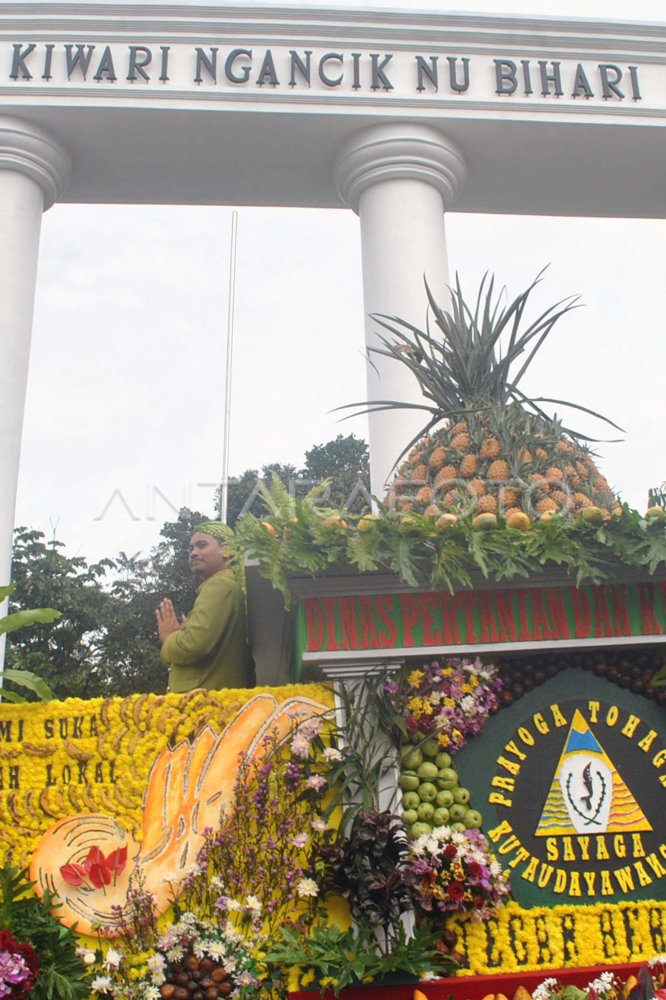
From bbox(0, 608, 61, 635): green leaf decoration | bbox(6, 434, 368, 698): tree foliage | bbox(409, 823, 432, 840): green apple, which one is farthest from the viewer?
bbox(6, 434, 368, 698): tree foliage

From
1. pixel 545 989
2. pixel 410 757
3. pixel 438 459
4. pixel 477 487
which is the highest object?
pixel 438 459

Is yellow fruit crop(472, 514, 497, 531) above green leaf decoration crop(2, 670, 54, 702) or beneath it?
above

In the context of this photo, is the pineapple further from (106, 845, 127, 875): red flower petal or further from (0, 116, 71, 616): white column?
(0, 116, 71, 616): white column

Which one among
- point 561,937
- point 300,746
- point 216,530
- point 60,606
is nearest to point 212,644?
point 216,530

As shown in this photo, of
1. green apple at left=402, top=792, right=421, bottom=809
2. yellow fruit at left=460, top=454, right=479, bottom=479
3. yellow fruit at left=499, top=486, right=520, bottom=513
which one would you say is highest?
yellow fruit at left=460, top=454, right=479, bottom=479

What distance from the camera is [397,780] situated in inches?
221

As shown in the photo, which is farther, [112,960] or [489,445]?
[489,445]

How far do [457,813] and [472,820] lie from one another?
10 centimetres

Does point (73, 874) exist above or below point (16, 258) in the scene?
below

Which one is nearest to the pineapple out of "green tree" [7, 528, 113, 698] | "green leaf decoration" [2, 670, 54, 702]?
"green leaf decoration" [2, 670, 54, 702]

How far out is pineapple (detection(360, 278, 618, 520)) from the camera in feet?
20.1

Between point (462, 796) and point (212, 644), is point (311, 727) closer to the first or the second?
point (462, 796)

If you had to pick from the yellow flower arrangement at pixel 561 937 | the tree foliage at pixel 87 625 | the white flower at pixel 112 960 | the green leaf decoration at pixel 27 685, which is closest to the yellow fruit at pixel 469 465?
the yellow flower arrangement at pixel 561 937

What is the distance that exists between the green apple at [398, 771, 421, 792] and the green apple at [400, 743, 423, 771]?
47 mm
